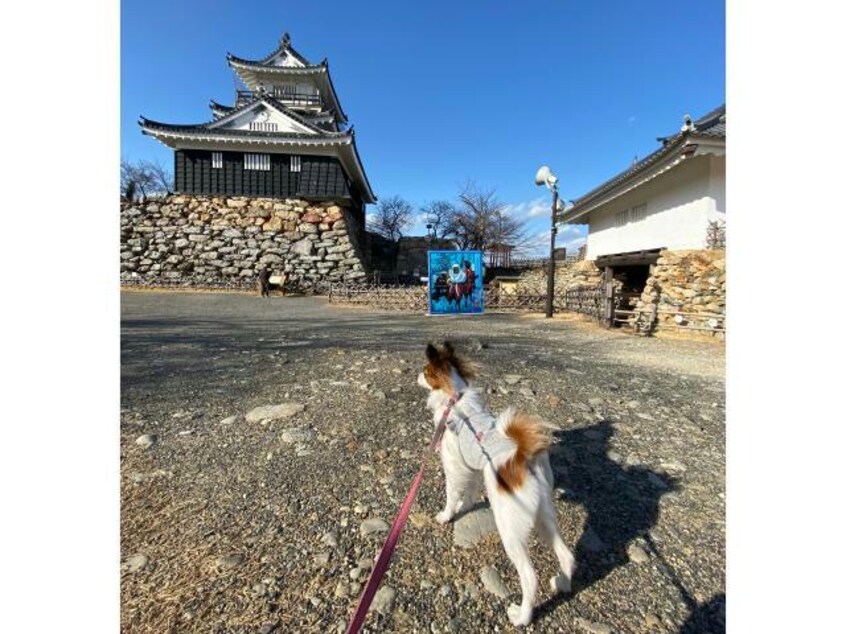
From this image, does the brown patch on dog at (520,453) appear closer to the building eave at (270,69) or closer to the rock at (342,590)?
the rock at (342,590)

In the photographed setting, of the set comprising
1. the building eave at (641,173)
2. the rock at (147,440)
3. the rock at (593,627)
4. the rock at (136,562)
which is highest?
the building eave at (641,173)

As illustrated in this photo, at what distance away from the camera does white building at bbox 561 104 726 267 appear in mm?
9758

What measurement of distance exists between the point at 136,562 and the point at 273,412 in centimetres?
184

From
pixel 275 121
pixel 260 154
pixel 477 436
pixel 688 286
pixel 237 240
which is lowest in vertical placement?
pixel 477 436

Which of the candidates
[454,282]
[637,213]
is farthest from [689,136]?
[454,282]

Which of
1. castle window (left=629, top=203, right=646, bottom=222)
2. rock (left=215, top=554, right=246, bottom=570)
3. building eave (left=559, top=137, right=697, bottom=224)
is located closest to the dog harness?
rock (left=215, top=554, right=246, bottom=570)

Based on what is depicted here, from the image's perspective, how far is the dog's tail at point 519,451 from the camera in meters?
1.67

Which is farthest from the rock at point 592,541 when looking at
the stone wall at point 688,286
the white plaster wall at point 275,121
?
the white plaster wall at point 275,121

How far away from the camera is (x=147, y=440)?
3023 mm

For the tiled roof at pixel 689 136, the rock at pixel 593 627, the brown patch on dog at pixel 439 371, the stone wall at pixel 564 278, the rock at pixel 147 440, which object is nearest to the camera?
the rock at pixel 593 627

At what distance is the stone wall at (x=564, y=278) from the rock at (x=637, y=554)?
50.7ft

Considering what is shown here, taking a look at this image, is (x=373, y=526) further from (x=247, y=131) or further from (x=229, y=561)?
(x=247, y=131)

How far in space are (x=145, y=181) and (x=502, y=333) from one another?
5004 cm

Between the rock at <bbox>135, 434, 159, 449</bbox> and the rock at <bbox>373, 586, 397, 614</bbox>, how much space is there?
2343 mm
